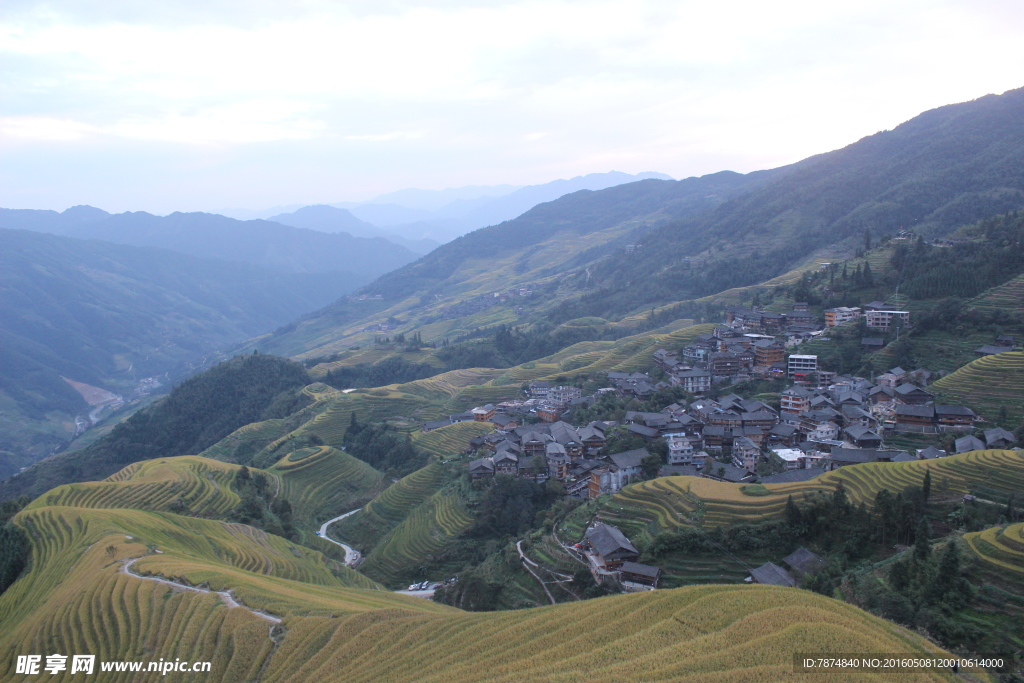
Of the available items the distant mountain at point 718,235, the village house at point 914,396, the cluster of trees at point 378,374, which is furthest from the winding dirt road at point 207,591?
the distant mountain at point 718,235

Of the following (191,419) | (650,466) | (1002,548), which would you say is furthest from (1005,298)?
(191,419)

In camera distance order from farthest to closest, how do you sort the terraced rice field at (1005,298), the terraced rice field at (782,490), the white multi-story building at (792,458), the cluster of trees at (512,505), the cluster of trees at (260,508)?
the terraced rice field at (1005,298)
the cluster of trees at (260,508)
the cluster of trees at (512,505)
the white multi-story building at (792,458)
the terraced rice field at (782,490)

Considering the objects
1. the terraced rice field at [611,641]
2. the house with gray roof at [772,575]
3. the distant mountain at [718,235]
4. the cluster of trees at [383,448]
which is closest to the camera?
the terraced rice field at [611,641]

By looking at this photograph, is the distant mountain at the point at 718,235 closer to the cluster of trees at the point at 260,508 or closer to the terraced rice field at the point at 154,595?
the cluster of trees at the point at 260,508

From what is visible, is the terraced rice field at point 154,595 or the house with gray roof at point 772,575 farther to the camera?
the house with gray roof at point 772,575

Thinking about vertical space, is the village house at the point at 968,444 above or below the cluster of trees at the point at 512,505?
above

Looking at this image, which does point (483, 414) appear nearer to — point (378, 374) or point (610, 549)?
point (610, 549)

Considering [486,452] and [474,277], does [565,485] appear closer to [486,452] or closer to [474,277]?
[486,452]

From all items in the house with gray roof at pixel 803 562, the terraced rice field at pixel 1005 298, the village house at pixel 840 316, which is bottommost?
the house with gray roof at pixel 803 562
